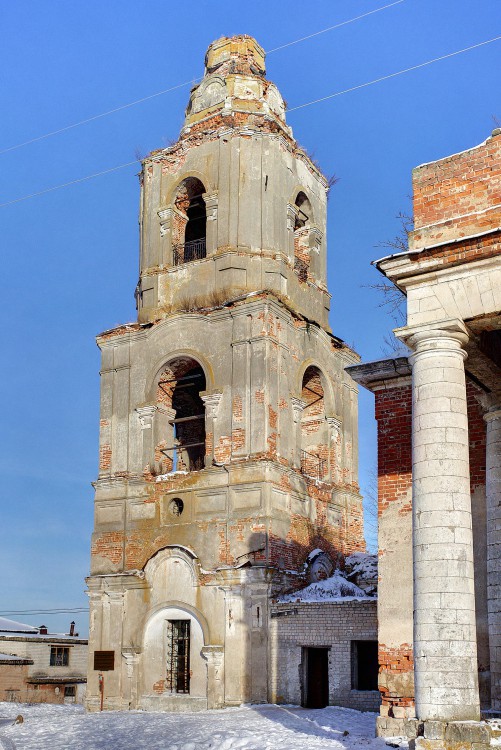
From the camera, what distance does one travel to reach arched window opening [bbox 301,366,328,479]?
24.8 m

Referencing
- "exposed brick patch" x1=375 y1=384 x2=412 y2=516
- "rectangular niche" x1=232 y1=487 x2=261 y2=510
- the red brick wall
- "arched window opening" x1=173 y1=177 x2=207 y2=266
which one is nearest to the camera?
the red brick wall

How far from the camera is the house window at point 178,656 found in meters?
21.9

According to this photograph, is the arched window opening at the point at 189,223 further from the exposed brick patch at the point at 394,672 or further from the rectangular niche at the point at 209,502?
the exposed brick patch at the point at 394,672

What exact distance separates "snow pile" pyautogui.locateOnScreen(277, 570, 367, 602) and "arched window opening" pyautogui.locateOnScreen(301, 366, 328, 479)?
3.27 metres

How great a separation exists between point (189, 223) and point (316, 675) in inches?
504

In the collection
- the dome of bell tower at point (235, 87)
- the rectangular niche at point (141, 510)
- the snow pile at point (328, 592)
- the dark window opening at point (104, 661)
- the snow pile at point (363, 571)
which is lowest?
the dark window opening at point (104, 661)

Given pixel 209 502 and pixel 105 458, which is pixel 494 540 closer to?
pixel 209 502

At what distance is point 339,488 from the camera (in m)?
25.1

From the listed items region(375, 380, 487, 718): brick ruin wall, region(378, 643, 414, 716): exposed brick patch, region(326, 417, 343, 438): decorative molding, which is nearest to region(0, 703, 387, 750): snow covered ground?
region(378, 643, 414, 716): exposed brick patch

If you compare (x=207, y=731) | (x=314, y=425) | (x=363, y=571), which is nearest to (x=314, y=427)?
(x=314, y=425)

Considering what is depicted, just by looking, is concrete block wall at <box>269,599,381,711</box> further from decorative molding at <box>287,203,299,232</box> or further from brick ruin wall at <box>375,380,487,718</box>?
decorative molding at <box>287,203,299,232</box>

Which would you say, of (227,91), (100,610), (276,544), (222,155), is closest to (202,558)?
(276,544)

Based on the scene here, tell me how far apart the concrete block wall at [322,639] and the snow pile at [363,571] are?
7.52ft

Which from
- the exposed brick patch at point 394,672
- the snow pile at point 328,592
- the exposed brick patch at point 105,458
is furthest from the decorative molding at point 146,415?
the exposed brick patch at point 394,672
